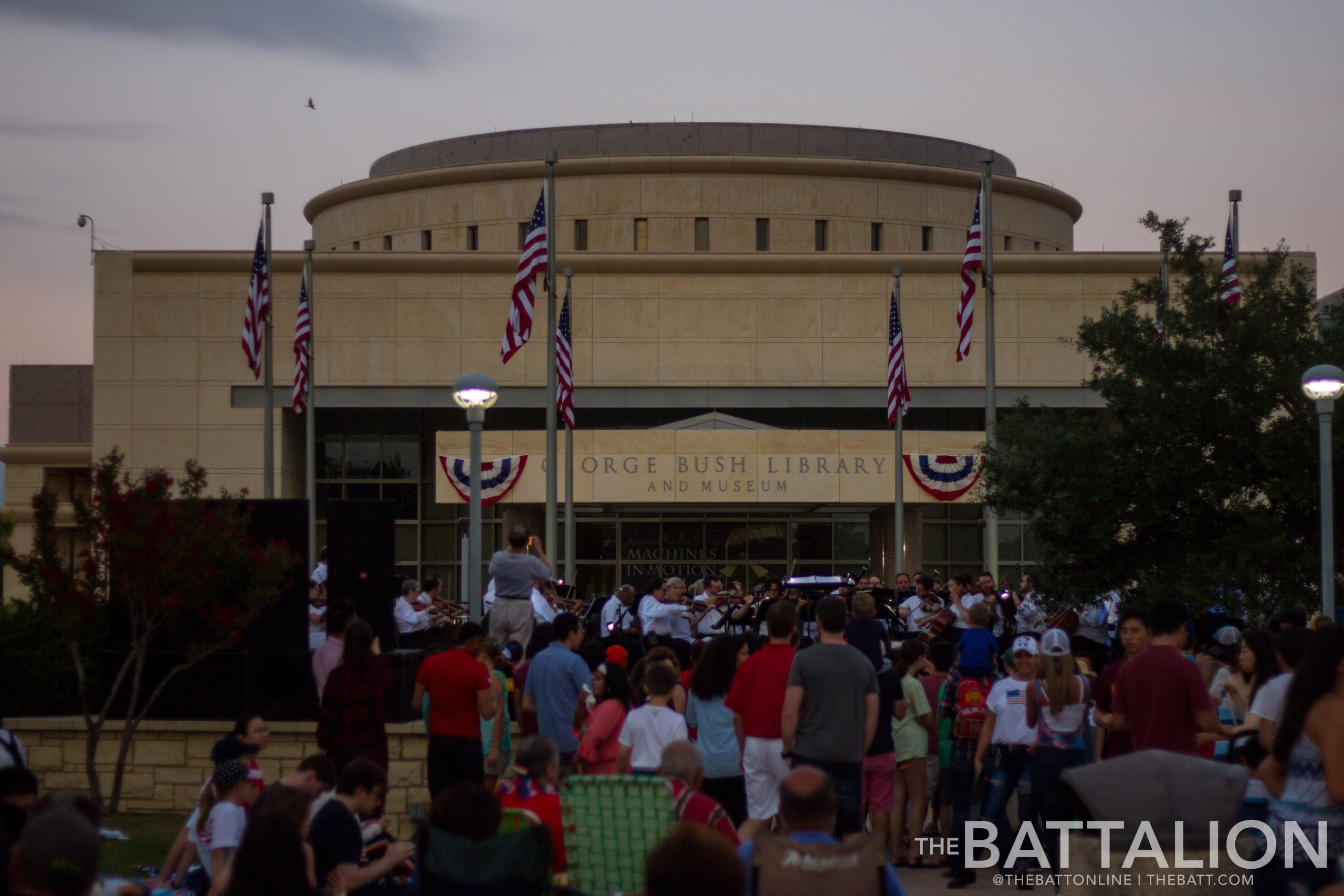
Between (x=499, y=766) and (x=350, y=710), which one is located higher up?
(x=350, y=710)

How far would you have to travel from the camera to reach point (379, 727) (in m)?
10.3

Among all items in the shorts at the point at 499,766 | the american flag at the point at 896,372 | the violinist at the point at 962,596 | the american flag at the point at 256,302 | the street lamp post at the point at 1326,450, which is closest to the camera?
the shorts at the point at 499,766

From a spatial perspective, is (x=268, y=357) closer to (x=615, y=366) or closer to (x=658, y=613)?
(x=615, y=366)

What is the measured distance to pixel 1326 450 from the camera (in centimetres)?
1530

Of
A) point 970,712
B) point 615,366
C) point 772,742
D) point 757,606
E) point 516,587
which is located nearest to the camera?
point 772,742

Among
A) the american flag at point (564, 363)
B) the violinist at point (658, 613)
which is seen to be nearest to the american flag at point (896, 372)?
the american flag at point (564, 363)

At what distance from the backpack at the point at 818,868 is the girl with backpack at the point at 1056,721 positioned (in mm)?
5163

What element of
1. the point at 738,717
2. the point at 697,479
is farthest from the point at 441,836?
the point at 697,479

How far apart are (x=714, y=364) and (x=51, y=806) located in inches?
1568

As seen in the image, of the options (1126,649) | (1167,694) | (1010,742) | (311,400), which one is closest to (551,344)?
(311,400)

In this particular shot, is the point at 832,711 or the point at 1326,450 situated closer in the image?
the point at 832,711

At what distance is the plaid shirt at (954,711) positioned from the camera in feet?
37.3

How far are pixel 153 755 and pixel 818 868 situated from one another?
10.7m

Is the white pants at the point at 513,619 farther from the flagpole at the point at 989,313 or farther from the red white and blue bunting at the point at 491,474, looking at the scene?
the red white and blue bunting at the point at 491,474
